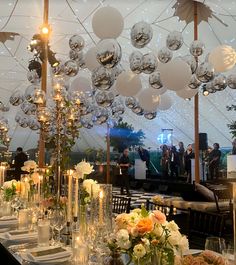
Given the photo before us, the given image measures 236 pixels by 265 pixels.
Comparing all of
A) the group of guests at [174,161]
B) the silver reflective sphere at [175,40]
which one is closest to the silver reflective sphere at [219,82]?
the silver reflective sphere at [175,40]

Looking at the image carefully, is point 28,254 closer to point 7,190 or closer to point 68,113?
point 7,190

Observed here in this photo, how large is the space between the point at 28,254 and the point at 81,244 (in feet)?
1.13

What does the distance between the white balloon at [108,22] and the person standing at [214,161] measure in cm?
620

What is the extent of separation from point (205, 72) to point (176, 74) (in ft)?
1.81

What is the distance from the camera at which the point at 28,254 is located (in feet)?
6.76

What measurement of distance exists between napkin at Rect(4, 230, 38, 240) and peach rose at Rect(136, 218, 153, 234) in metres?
1.29

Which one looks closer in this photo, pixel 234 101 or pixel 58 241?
pixel 58 241

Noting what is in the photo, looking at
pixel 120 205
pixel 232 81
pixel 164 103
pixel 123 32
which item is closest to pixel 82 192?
pixel 120 205

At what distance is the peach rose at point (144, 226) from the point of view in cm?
152

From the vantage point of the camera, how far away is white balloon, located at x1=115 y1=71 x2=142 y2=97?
22.1 feet

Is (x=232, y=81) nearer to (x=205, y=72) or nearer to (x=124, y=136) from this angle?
(x=205, y=72)

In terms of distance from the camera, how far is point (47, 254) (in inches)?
82.9

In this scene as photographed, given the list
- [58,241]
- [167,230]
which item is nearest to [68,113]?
[58,241]

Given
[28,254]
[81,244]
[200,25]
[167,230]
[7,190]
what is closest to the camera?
[167,230]
